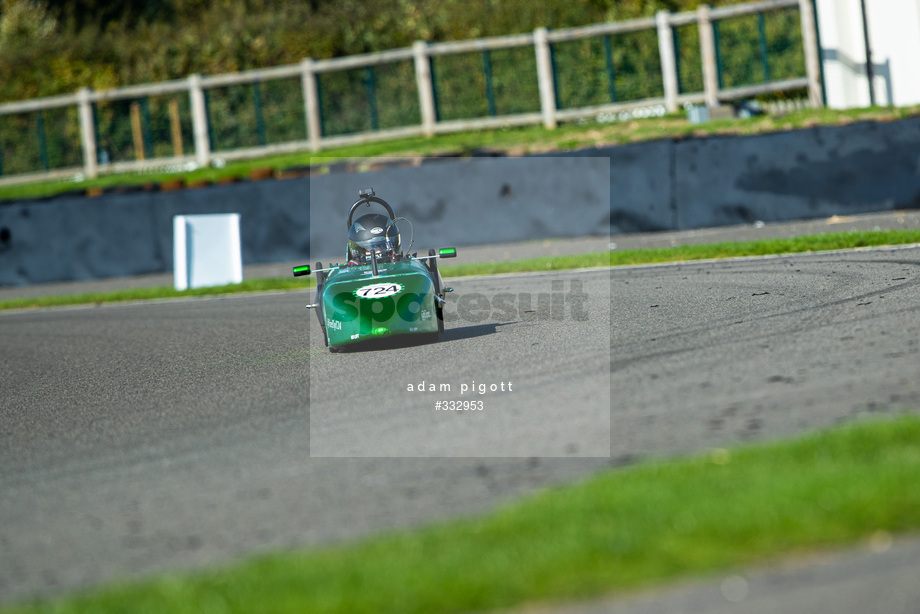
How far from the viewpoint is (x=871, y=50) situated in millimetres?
21531

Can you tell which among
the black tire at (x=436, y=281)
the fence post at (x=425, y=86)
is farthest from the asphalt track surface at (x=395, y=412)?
the fence post at (x=425, y=86)

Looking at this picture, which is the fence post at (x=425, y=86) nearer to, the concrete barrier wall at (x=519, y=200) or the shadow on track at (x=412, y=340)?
the concrete barrier wall at (x=519, y=200)

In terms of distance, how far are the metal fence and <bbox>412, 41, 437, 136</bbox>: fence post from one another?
0.02 m

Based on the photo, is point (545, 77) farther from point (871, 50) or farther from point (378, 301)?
point (378, 301)

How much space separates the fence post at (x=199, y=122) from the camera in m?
25.1

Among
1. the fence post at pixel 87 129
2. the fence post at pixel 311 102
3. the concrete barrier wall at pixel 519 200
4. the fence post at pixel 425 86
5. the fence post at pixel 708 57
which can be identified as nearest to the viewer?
the concrete barrier wall at pixel 519 200

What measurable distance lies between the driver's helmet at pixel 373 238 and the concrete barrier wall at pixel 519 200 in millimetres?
7587

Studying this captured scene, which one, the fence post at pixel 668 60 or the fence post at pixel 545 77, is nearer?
the fence post at pixel 668 60

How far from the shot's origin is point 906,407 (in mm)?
5879

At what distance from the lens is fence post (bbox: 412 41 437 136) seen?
2369cm

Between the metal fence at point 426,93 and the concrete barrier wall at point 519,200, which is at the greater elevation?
the metal fence at point 426,93

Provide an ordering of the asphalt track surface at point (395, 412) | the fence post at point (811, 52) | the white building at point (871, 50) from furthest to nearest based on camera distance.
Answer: the fence post at point (811, 52) → the white building at point (871, 50) → the asphalt track surface at point (395, 412)

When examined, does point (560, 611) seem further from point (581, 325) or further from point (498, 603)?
point (581, 325)

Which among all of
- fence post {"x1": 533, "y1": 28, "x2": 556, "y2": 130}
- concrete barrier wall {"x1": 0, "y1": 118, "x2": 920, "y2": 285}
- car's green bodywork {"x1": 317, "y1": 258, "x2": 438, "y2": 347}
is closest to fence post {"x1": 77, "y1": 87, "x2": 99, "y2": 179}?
concrete barrier wall {"x1": 0, "y1": 118, "x2": 920, "y2": 285}
